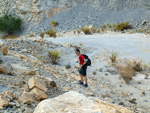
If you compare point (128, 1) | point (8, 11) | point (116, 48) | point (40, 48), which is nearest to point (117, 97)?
point (40, 48)

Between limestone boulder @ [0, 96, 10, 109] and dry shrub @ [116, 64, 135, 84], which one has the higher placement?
limestone boulder @ [0, 96, 10, 109]

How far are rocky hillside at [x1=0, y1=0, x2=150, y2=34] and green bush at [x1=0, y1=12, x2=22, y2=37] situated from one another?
1.17 metres

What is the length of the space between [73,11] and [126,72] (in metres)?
19.9

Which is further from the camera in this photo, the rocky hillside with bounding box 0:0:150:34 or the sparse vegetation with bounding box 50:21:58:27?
the sparse vegetation with bounding box 50:21:58:27

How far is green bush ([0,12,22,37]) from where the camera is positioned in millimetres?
25297

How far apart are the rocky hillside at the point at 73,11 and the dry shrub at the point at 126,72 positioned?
15.4 m

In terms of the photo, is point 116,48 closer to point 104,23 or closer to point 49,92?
point 49,92

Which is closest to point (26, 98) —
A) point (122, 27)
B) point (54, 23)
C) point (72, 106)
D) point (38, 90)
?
point (38, 90)

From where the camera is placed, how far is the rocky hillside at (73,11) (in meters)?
24.3

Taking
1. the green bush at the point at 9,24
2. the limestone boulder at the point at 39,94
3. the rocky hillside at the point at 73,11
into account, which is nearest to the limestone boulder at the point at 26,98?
the limestone boulder at the point at 39,94

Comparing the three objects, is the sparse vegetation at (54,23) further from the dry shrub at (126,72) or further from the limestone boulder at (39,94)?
the limestone boulder at (39,94)

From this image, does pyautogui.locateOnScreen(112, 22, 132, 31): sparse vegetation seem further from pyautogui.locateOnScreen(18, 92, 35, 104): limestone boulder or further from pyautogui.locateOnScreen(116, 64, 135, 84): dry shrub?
pyautogui.locateOnScreen(18, 92, 35, 104): limestone boulder

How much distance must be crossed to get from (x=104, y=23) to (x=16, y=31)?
38.7ft

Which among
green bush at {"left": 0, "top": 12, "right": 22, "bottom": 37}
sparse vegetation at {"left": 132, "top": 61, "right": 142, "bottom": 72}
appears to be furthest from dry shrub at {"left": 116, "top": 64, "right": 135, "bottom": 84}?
green bush at {"left": 0, "top": 12, "right": 22, "bottom": 37}
